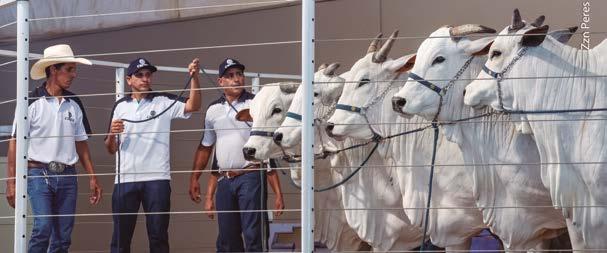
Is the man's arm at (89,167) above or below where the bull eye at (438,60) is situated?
below

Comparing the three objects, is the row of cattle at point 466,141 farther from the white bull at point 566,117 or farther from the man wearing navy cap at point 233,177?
the man wearing navy cap at point 233,177

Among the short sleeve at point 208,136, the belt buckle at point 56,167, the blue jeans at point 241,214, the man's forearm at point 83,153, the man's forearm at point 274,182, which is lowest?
the blue jeans at point 241,214

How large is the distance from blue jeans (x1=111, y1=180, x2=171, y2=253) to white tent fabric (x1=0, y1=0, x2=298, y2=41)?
3.27 meters

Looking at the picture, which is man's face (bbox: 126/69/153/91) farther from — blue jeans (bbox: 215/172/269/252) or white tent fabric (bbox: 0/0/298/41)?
white tent fabric (bbox: 0/0/298/41)

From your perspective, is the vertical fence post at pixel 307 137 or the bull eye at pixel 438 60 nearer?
the vertical fence post at pixel 307 137

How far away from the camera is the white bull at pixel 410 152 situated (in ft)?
22.7

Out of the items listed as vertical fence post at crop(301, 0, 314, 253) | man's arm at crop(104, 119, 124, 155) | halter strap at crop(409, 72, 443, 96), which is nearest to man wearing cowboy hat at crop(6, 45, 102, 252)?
man's arm at crop(104, 119, 124, 155)

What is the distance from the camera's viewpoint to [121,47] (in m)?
10.9

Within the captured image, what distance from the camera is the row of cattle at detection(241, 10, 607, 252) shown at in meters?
5.86

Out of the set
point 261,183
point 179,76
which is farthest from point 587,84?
point 179,76

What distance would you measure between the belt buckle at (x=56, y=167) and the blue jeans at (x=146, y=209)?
36 cm

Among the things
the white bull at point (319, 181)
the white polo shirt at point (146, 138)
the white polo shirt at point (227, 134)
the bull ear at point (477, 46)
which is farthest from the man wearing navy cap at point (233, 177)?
the bull ear at point (477, 46)

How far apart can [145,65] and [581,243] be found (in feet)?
10.1

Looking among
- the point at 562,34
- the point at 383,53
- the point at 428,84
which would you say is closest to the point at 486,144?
the point at 428,84
